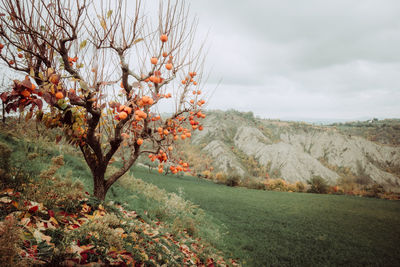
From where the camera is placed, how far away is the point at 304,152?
45531mm

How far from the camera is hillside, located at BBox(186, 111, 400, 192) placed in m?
38.7

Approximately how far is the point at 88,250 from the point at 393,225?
1845 centimetres

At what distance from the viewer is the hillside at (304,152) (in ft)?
127

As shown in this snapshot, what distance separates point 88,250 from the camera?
1.92 metres

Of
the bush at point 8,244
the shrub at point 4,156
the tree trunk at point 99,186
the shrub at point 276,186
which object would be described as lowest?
the shrub at point 276,186

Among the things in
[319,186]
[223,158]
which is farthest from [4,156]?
[223,158]

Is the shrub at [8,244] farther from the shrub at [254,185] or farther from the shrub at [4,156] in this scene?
the shrub at [254,185]

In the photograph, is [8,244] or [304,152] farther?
[304,152]

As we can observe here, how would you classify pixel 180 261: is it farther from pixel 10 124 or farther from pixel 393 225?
pixel 393 225

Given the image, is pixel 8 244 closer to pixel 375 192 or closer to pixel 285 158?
pixel 375 192

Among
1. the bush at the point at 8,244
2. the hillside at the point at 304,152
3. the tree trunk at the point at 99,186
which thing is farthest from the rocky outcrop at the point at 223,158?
the bush at the point at 8,244

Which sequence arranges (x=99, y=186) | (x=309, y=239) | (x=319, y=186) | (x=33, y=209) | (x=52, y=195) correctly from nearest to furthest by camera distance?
(x=33, y=209)
(x=52, y=195)
(x=99, y=186)
(x=309, y=239)
(x=319, y=186)

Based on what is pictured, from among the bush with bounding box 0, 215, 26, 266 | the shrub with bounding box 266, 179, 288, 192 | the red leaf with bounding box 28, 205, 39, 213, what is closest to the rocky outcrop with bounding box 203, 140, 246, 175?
the shrub with bounding box 266, 179, 288, 192

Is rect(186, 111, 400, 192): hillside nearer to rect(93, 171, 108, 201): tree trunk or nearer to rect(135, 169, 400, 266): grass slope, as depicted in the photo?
rect(135, 169, 400, 266): grass slope
